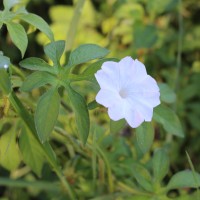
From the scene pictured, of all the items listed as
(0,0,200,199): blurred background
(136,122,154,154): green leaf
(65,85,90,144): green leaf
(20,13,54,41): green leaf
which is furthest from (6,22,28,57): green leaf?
(0,0,200,199): blurred background

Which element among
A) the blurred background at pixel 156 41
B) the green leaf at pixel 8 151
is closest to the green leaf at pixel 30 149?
the green leaf at pixel 8 151

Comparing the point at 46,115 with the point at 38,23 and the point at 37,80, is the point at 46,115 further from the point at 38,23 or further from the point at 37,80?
the point at 38,23

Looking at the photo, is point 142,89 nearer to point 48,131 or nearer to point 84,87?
point 48,131

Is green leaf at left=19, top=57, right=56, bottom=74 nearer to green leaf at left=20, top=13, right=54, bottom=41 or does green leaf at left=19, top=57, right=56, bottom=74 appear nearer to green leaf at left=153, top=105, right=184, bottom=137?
green leaf at left=20, top=13, right=54, bottom=41


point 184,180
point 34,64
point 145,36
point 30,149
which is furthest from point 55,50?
point 145,36

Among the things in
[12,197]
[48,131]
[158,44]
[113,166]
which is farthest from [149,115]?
[158,44]

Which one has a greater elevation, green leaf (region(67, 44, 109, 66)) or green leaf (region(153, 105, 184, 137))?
green leaf (region(67, 44, 109, 66))
